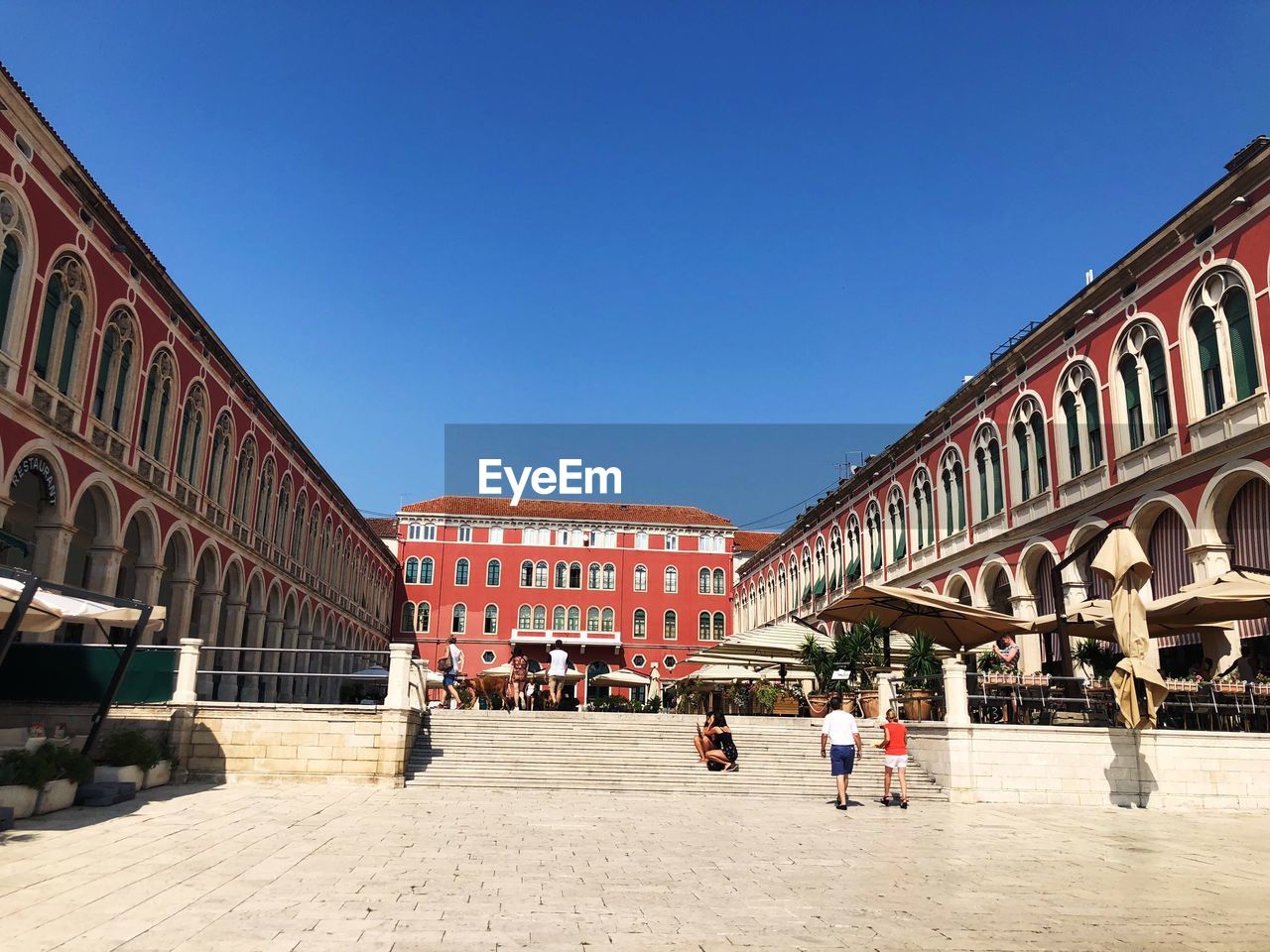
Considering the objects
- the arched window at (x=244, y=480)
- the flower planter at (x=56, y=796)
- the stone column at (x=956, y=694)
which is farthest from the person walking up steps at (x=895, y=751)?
the arched window at (x=244, y=480)

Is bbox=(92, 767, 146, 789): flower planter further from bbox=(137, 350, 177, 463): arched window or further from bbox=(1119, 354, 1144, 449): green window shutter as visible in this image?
bbox=(1119, 354, 1144, 449): green window shutter

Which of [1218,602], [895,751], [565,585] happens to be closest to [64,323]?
[895,751]

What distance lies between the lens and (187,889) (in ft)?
24.3

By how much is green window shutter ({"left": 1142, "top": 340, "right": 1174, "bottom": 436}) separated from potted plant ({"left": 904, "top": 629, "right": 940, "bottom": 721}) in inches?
262

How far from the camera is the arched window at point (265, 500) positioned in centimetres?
3181

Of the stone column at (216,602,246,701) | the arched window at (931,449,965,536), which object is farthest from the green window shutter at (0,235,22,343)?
the arched window at (931,449,965,536)

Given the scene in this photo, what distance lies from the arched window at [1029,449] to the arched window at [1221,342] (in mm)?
5890

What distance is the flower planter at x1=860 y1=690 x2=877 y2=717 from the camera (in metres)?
20.0

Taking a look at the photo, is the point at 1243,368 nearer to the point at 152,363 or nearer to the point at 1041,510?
the point at 1041,510

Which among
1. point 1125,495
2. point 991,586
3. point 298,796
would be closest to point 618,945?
point 298,796

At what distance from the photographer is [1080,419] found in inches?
925

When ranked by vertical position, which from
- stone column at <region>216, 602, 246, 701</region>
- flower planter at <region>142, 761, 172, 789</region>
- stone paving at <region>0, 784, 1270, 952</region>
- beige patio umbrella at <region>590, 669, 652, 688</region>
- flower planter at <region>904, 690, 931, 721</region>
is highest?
stone column at <region>216, 602, 246, 701</region>

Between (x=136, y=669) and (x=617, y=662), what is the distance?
47.4m

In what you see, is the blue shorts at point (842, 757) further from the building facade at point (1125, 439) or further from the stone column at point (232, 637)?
the stone column at point (232, 637)
